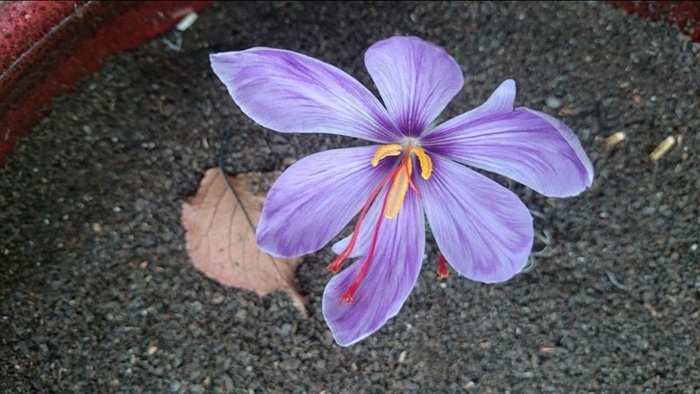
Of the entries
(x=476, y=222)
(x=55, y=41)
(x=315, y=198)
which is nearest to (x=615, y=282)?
(x=476, y=222)

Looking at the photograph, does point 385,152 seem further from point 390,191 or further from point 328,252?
point 328,252

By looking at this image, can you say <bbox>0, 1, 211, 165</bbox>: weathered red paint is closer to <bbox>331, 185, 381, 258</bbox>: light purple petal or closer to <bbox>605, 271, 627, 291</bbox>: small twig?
<bbox>331, 185, 381, 258</bbox>: light purple petal

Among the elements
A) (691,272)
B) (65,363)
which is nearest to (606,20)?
(691,272)

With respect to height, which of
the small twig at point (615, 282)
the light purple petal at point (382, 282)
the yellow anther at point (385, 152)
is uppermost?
the yellow anther at point (385, 152)

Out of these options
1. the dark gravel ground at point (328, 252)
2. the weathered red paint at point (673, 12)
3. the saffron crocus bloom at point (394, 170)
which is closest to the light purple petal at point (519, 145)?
the saffron crocus bloom at point (394, 170)

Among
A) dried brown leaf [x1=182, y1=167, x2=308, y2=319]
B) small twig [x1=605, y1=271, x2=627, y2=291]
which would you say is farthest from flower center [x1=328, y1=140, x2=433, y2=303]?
small twig [x1=605, y1=271, x2=627, y2=291]

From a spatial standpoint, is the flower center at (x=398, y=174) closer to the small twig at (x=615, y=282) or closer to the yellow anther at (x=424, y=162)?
the yellow anther at (x=424, y=162)
